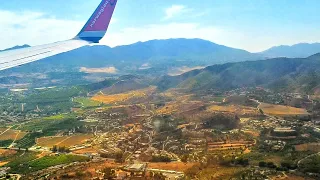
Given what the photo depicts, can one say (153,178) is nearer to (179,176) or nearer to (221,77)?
(179,176)

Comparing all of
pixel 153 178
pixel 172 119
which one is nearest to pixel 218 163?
pixel 153 178

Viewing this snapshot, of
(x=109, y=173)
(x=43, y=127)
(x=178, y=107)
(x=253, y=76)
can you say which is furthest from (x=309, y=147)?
(x=253, y=76)

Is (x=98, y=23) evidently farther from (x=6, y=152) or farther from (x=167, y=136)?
(x=6, y=152)

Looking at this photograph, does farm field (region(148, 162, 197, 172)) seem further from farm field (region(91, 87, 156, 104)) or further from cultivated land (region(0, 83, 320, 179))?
farm field (region(91, 87, 156, 104))

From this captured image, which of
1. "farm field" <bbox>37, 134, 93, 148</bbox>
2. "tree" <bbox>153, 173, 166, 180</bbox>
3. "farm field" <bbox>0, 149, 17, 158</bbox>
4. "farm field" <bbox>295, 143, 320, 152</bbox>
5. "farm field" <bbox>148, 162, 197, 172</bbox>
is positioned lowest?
"farm field" <bbox>0, 149, 17, 158</bbox>

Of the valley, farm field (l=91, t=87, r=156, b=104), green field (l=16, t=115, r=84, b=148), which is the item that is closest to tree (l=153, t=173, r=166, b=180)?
the valley

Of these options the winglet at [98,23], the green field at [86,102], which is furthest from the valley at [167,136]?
the winglet at [98,23]
